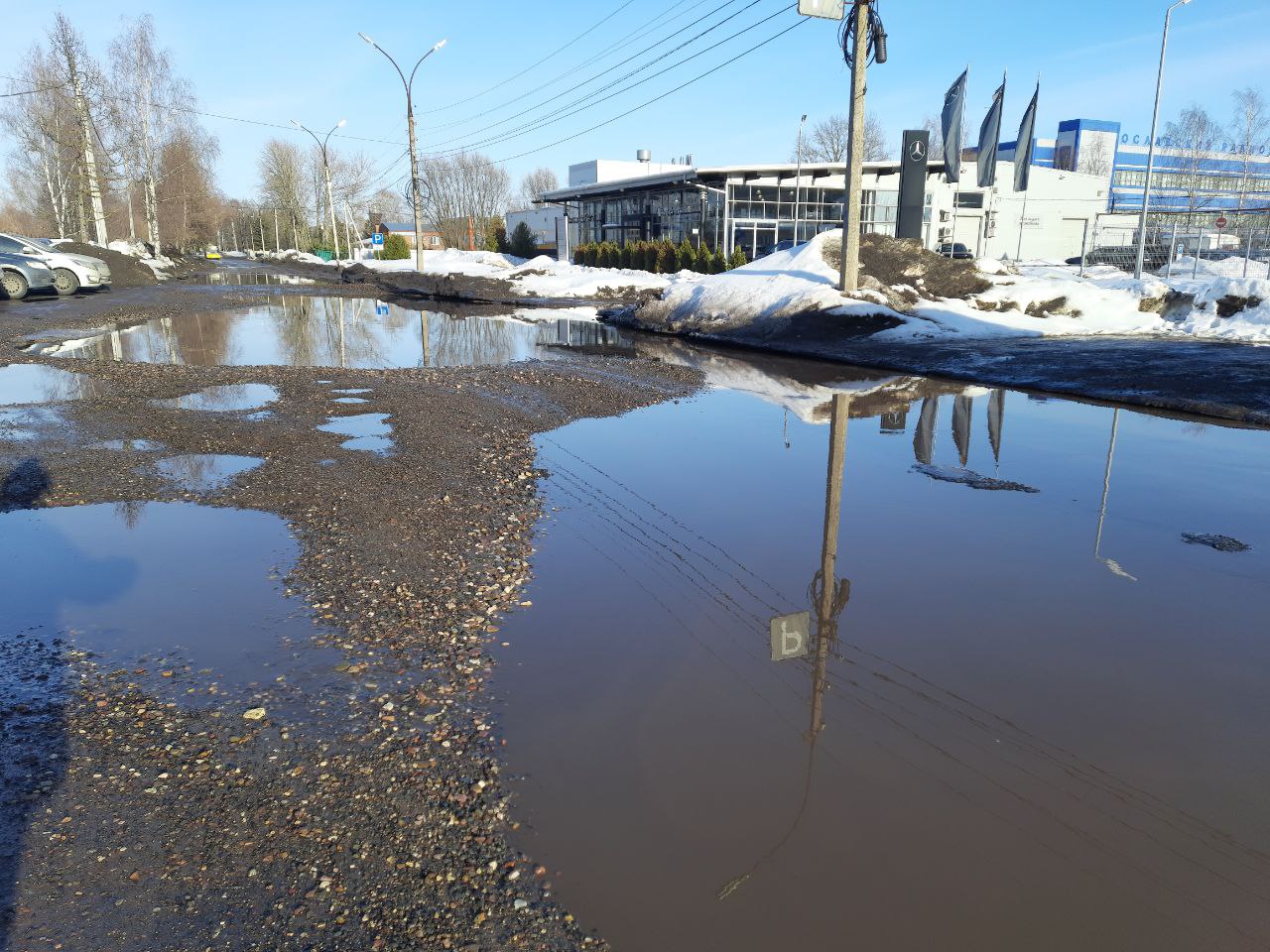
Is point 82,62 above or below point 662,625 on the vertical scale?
above

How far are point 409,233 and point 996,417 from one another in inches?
4859

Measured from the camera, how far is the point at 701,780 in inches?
127

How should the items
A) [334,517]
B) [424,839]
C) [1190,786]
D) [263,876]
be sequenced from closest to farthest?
1. [263,876]
2. [424,839]
3. [1190,786]
4. [334,517]

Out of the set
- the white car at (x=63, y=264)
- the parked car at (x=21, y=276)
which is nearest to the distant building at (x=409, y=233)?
the white car at (x=63, y=264)

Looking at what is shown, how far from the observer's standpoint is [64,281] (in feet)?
88.1

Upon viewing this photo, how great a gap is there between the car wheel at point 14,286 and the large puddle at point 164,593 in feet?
76.1

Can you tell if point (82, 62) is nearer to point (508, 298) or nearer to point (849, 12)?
point (508, 298)

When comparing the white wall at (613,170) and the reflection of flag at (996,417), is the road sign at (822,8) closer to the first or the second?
the reflection of flag at (996,417)

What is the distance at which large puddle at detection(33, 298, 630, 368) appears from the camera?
15.3 meters

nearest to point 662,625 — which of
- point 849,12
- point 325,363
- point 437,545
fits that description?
point 437,545

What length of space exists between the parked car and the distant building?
36.1 m

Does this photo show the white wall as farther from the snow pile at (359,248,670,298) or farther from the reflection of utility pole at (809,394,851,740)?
the reflection of utility pole at (809,394,851,740)

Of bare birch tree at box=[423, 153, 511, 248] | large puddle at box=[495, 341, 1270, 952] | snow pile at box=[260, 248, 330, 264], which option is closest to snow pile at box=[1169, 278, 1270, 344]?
large puddle at box=[495, 341, 1270, 952]

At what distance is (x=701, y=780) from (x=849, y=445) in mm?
6297
